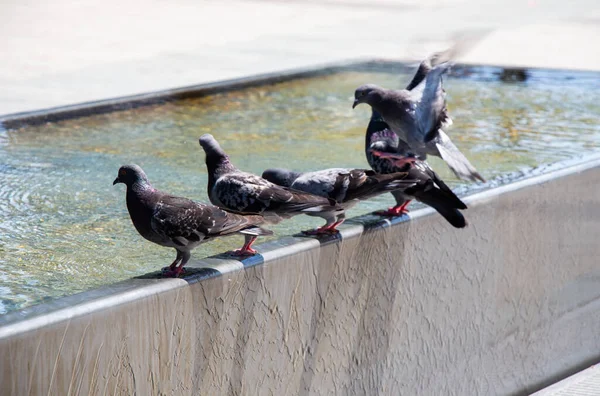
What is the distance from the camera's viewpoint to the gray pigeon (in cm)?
432

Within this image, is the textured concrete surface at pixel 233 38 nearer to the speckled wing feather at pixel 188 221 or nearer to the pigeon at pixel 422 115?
the pigeon at pixel 422 115

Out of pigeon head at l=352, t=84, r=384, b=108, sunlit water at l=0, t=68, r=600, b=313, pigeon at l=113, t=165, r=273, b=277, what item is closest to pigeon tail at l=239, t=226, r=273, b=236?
pigeon at l=113, t=165, r=273, b=277

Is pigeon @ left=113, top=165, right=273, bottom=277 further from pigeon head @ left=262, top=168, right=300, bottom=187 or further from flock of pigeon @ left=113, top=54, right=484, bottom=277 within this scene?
pigeon head @ left=262, top=168, right=300, bottom=187

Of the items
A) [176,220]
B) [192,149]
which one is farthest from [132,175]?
[192,149]

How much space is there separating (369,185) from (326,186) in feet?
0.55

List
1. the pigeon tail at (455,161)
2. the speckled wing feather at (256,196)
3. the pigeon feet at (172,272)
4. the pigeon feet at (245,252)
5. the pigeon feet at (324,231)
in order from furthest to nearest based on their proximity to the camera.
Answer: the pigeon tail at (455,161) < the pigeon feet at (324,231) < the speckled wing feather at (256,196) < the pigeon feet at (245,252) < the pigeon feet at (172,272)

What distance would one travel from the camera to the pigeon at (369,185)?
4.32 meters

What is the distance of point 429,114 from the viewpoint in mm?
4734

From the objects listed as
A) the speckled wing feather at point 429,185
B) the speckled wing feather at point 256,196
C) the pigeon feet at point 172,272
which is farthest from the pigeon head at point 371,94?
the pigeon feet at point 172,272

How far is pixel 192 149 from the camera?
7207 mm

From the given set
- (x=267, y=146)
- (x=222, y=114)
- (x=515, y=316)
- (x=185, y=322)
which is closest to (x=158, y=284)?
(x=185, y=322)

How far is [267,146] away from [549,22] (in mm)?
10384

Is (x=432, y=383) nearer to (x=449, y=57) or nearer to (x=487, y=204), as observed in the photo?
(x=487, y=204)

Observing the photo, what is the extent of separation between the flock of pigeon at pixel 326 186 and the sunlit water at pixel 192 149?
1.84 ft
